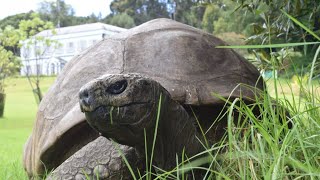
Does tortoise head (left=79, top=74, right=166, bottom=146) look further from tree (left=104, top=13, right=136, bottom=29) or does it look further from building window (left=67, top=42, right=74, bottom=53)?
tree (left=104, top=13, right=136, bottom=29)

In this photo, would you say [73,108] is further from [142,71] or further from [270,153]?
[270,153]

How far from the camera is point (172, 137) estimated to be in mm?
1404

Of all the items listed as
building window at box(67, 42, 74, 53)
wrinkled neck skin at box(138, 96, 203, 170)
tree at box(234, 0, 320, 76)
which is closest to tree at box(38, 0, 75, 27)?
building window at box(67, 42, 74, 53)

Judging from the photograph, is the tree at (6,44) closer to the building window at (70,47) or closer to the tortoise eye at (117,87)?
the tortoise eye at (117,87)

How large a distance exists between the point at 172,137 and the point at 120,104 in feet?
0.86

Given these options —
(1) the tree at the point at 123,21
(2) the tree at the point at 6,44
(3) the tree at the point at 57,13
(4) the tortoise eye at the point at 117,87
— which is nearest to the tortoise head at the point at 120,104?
(4) the tortoise eye at the point at 117,87

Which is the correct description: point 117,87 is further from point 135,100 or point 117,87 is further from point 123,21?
point 123,21

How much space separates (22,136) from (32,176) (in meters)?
5.88

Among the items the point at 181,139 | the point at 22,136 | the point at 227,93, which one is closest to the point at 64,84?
the point at 227,93

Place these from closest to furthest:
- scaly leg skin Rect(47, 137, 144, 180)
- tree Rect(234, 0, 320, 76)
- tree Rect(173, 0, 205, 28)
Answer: scaly leg skin Rect(47, 137, 144, 180) → tree Rect(234, 0, 320, 76) → tree Rect(173, 0, 205, 28)

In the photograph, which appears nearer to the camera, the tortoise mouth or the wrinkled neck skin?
the tortoise mouth

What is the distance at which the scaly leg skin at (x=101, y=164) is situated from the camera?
1525 mm

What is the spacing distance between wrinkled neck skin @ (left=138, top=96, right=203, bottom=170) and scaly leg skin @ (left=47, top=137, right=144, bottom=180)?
0.11 meters

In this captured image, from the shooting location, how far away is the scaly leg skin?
1525 millimetres
